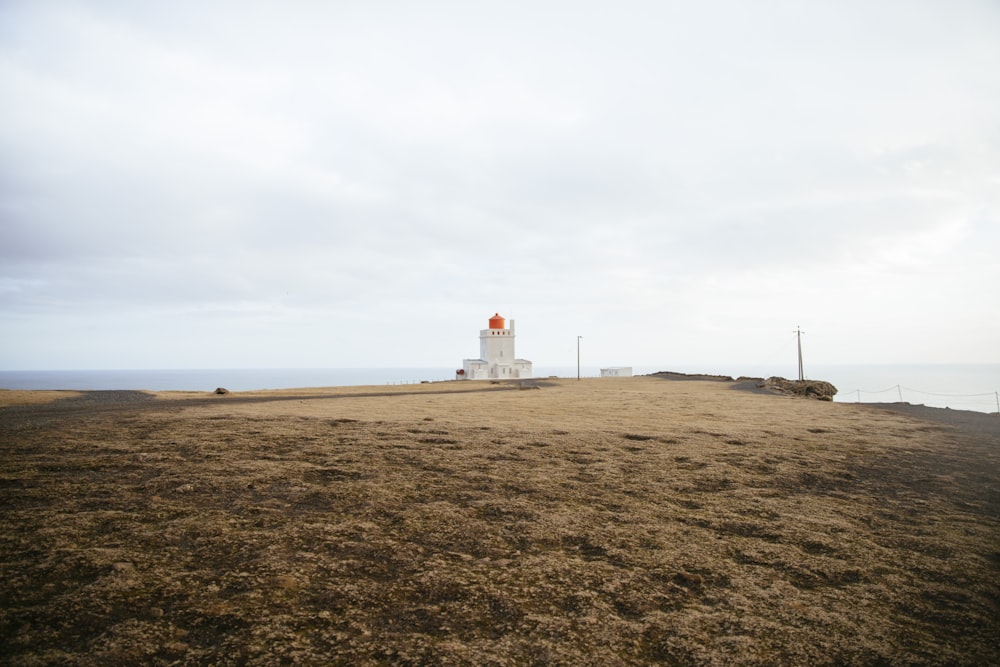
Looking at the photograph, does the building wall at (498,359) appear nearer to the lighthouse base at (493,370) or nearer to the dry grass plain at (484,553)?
the lighthouse base at (493,370)

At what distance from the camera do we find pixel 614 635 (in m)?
3.83

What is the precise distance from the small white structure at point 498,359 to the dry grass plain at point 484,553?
48034 mm

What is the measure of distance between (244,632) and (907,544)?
648 cm

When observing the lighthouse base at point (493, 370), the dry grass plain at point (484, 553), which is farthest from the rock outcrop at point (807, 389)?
the lighthouse base at point (493, 370)

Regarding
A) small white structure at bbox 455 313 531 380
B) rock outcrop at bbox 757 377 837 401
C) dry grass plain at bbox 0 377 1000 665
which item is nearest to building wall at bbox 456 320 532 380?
small white structure at bbox 455 313 531 380

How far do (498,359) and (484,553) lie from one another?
5438 centimetres

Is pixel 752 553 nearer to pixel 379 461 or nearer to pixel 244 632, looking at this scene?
pixel 244 632

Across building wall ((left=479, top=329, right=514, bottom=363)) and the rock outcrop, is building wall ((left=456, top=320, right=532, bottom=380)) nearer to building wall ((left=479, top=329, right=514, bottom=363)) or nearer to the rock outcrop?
building wall ((left=479, top=329, right=514, bottom=363))

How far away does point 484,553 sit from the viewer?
5.13 metres

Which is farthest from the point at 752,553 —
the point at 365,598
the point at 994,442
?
the point at 994,442

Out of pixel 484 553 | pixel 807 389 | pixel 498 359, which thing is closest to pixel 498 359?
pixel 498 359

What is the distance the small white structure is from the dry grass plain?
1891 inches

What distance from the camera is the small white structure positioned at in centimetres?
5800

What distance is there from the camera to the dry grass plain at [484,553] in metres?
3.71
